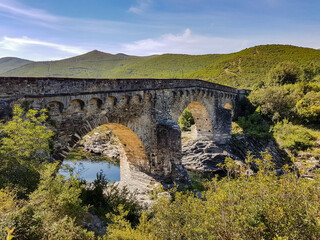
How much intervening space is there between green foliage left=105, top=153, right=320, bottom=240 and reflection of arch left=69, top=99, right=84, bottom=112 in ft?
14.7

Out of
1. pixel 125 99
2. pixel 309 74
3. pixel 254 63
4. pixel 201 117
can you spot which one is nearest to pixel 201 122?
pixel 201 117

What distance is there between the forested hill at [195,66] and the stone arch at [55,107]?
3350 centimetres

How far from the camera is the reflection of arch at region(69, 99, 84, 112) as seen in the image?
736cm

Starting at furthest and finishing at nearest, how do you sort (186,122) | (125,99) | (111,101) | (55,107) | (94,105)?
(186,122), (125,99), (111,101), (94,105), (55,107)

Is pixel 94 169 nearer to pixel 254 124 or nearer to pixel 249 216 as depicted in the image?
pixel 249 216

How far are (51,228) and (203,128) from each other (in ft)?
54.9

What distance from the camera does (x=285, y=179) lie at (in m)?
4.91

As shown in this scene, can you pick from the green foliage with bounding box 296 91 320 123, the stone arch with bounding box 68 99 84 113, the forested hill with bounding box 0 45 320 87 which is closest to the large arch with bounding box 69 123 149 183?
the stone arch with bounding box 68 99 84 113

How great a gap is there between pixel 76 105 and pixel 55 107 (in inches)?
30.2

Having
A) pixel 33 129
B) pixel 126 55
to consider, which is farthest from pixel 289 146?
pixel 126 55

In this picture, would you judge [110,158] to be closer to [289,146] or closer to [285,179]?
[289,146]

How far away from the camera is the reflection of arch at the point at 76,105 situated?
7360mm

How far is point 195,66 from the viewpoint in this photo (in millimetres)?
55562

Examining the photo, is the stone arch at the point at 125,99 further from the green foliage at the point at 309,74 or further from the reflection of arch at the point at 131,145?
the green foliage at the point at 309,74
